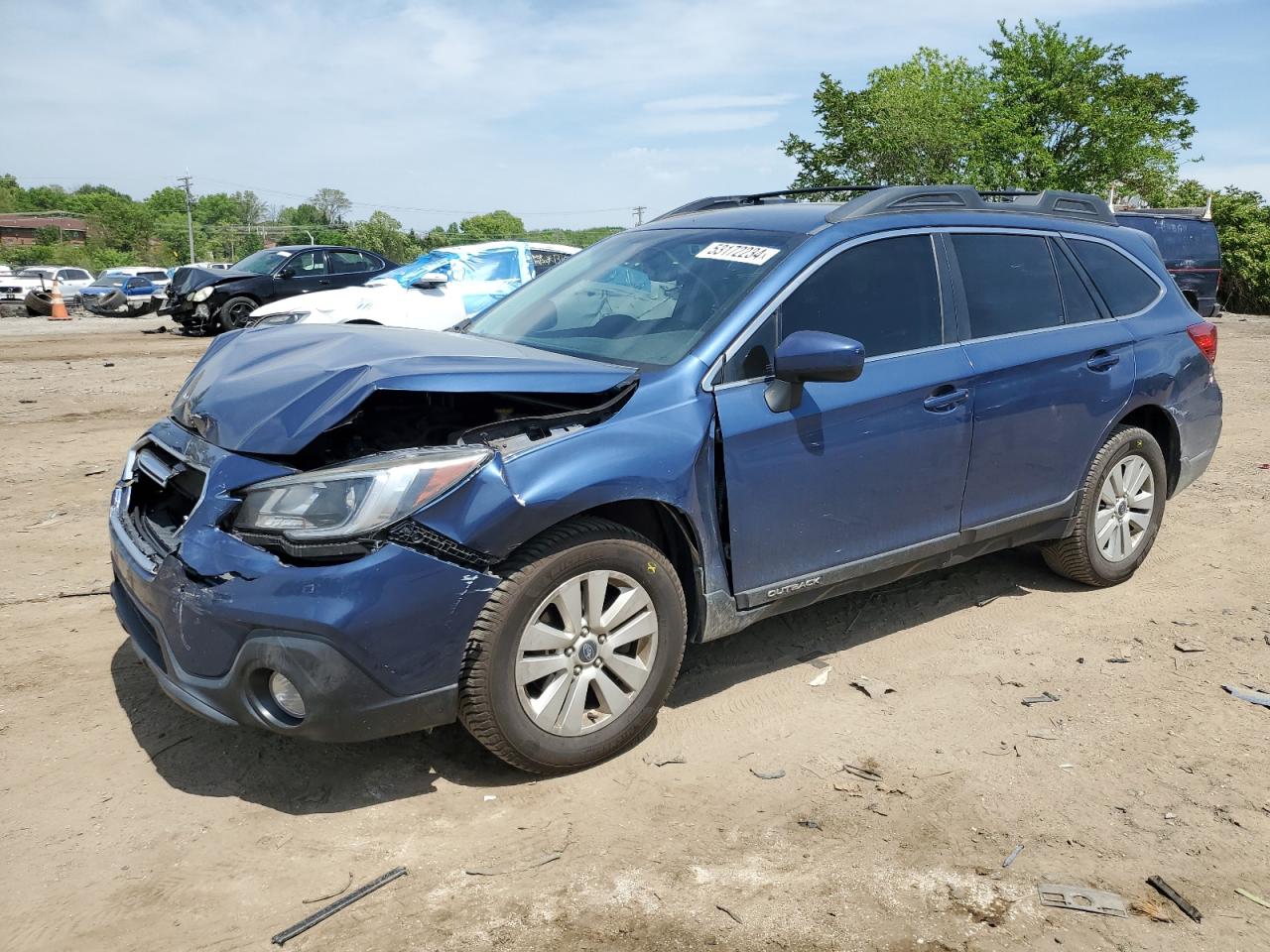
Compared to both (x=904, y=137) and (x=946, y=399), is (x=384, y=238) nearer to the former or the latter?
(x=904, y=137)

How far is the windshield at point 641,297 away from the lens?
12.8 ft

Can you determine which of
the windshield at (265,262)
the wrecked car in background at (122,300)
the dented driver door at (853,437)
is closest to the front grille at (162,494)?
the dented driver door at (853,437)

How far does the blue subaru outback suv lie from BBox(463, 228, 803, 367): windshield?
18 mm

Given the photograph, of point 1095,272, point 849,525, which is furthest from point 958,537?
point 1095,272

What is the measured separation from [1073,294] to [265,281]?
53.7ft

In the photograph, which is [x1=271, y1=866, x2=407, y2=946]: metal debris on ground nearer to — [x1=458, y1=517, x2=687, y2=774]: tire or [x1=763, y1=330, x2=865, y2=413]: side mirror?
[x1=458, y1=517, x2=687, y2=774]: tire

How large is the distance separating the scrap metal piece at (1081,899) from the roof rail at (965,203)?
2555mm

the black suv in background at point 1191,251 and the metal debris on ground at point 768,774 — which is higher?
the black suv in background at point 1191,251

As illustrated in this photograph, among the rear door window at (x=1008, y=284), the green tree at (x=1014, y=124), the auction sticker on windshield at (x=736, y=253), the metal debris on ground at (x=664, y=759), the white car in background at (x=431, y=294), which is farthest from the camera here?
the green tree at (x=1014, y=124)

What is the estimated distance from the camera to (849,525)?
399 centimetres

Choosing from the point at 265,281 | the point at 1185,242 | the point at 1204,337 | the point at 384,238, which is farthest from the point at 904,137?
the point at 384,238

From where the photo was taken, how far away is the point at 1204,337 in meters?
5.48

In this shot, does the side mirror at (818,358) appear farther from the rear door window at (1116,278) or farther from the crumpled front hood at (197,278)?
the crumpled front hood at (197,278)

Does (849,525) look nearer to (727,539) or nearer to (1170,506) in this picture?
(727,539)
